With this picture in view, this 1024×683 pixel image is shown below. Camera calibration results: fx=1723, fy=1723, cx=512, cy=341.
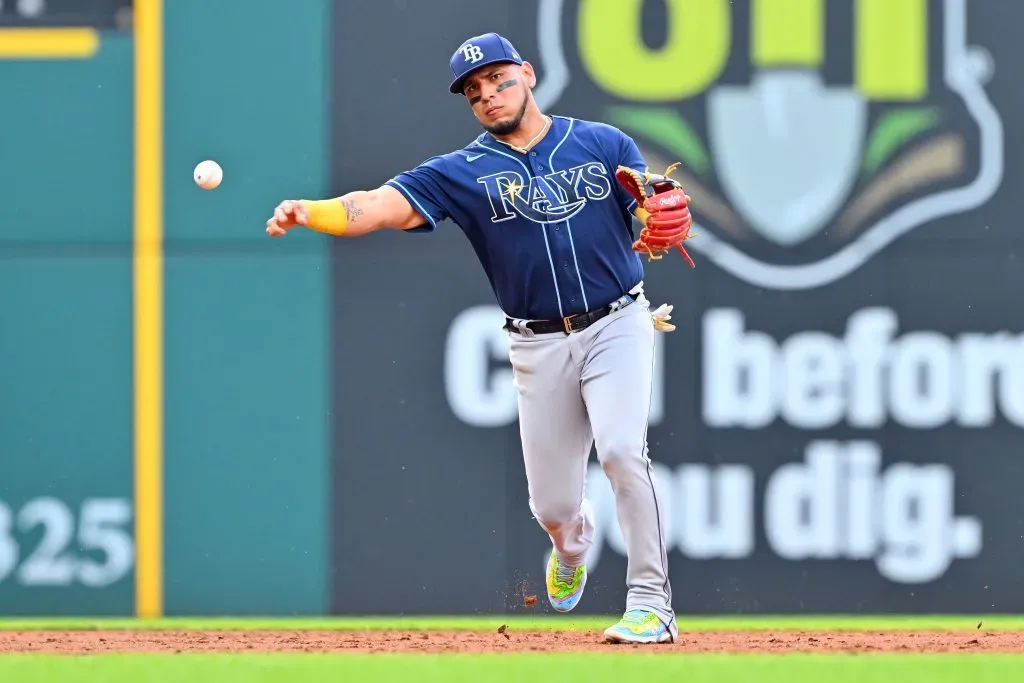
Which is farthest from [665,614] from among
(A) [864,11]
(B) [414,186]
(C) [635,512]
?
(A) [864,11]

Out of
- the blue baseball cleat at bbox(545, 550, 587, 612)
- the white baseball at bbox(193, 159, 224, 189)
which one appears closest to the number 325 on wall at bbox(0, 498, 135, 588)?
the white baseball at bbox(193, 159, 224, 189)

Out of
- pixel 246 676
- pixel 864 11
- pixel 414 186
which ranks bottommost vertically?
→ pixel 246 676

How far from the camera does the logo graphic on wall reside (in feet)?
22.7

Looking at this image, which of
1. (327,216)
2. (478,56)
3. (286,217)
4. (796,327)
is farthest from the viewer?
(796,327)

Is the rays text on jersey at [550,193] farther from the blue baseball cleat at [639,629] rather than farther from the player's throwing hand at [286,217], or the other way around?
the blue baseball cleat at [639,629]

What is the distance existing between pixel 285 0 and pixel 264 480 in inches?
76.8

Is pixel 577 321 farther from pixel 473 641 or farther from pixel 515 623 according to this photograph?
pixel 515 623

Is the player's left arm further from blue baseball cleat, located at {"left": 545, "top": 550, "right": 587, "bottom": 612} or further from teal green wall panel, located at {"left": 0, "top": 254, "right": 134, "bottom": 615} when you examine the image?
teal green wall panel, located at {"left": 0, "top": 254, "right": 134, "bottom": 615}

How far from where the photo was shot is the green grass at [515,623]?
6.62 metres

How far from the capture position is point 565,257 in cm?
552

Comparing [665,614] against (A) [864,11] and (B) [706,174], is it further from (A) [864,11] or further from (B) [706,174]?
(A) [864,11]

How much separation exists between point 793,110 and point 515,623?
91.9 inches

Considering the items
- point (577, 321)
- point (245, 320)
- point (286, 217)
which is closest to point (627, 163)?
point (577, 321)

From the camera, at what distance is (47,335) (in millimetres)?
6988
